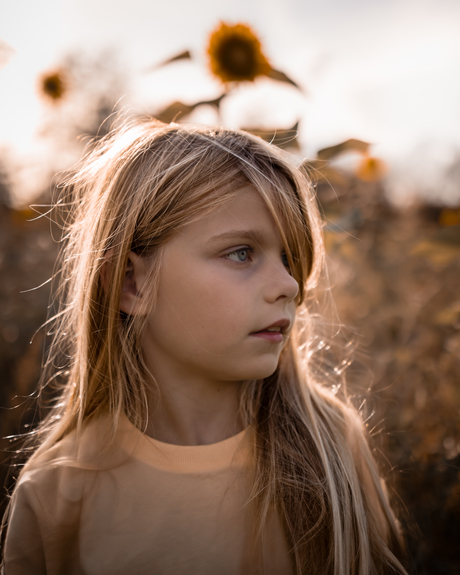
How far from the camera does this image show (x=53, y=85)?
174 cm

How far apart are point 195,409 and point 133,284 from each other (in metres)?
0.38

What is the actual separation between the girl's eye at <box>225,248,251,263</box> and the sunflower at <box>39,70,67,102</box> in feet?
4.10

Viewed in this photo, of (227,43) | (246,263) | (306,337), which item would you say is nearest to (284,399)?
(306,337)

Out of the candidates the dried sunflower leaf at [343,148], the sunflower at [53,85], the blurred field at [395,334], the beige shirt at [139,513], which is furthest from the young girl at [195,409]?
the sunflower at [53,85]

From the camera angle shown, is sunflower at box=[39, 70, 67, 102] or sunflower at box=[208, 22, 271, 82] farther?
A: sunflower at box=[39, 70, 67, 102]

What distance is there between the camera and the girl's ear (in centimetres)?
109

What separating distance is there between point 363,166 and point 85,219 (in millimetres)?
1250

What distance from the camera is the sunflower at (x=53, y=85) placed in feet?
5.72

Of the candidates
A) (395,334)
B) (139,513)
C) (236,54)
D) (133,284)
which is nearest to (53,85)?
(236,54)

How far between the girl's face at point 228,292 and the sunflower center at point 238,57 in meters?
0.40

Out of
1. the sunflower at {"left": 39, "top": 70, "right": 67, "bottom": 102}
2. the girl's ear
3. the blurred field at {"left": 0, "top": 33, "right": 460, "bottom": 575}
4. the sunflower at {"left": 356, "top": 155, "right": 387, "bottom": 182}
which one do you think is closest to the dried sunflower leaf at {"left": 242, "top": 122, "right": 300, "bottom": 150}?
the blurred field at {"left": 0, "top": 33, "right": 460, "bottom": 575}

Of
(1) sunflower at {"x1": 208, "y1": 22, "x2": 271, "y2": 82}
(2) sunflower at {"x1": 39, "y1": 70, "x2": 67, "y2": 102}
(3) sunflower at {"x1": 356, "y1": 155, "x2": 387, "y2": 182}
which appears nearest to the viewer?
(1) sunflower at {"x1": 208, "y1": 22, "x2": 271, "y2": 82}

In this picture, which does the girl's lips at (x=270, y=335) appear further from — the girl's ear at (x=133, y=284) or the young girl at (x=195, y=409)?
the girl's ear at (x=133, y=284)

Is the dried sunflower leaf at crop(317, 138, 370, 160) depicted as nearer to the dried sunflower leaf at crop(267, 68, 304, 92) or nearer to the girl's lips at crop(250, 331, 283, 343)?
the dried sunflower leaf at crop(267, 68, 304, 92)
